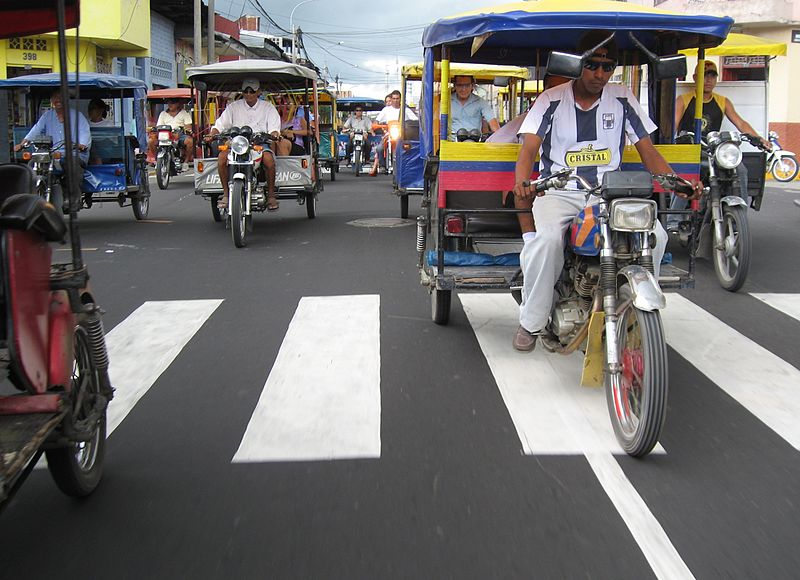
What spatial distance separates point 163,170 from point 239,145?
10.1 m

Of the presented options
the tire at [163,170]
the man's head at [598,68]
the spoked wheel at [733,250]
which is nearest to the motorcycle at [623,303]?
the man's head at [598,68]

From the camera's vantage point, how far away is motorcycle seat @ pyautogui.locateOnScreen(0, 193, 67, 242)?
10.1ft

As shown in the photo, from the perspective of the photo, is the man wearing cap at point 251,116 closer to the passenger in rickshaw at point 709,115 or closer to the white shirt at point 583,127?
the passenger in rickshaw at point 709,115

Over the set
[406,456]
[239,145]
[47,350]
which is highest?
[239,145]

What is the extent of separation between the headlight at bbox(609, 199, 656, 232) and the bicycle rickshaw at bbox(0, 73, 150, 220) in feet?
31.0

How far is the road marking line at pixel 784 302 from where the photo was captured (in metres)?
7.07

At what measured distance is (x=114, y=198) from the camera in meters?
12.7

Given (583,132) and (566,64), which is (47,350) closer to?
(566,64)

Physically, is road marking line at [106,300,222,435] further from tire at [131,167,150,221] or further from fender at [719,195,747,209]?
tire at [131,167,150,221]

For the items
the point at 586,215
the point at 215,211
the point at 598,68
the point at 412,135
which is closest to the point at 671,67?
the point at 598,68

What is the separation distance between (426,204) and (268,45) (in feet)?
158

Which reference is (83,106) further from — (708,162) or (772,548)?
(772,548)

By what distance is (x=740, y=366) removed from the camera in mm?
5590

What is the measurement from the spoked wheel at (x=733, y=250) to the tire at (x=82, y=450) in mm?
5529
